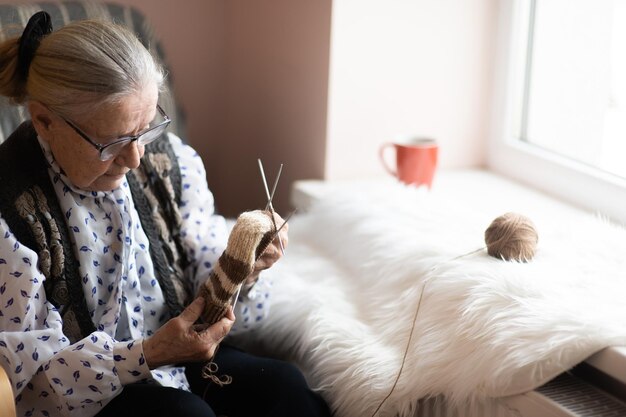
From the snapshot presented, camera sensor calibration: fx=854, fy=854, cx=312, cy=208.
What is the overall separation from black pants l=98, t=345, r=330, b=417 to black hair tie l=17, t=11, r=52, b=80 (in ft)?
1.82

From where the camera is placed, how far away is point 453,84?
217cm

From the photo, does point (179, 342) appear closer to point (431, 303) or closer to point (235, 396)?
point (235, 396)

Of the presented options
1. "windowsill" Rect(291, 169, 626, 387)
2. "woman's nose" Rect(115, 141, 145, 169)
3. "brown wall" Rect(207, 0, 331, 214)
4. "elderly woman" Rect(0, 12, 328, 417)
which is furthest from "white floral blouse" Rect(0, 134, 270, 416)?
"brown wall" Rect(207, 0, 331, 214)

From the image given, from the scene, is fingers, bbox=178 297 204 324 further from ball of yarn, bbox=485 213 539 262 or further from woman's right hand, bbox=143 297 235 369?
ball of yarn, bbox=485 213 539 262

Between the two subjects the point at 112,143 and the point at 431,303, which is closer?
the point at 112,143

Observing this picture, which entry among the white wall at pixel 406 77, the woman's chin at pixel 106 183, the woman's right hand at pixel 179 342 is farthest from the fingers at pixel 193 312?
the white wall at pixel 406 77

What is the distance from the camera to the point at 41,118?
138cm

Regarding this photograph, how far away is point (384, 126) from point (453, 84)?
22cm

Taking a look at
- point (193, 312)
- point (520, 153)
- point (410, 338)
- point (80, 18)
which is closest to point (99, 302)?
point (193, 312)

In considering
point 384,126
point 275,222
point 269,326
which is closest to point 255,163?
point 384,126

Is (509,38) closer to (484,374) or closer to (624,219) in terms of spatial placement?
(624,219)

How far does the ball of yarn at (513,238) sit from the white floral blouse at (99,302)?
46cm

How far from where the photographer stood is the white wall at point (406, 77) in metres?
2.01

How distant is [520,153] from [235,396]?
97 centimetres
